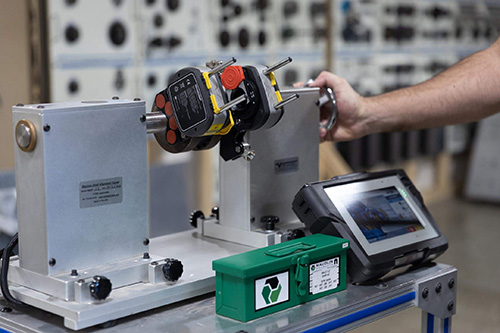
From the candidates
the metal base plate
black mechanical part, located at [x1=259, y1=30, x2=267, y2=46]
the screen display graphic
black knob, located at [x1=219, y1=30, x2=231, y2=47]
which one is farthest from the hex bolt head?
black mechanical part, located at [x1=259, y1=30, x2=267, y2=46]

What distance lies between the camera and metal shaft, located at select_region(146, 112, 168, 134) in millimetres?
1280

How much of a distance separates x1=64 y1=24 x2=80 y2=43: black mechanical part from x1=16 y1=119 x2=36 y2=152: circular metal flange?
2.11 metres

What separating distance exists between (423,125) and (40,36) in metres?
1.97

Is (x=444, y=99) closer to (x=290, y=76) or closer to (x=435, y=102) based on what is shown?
(x=435, y=102)

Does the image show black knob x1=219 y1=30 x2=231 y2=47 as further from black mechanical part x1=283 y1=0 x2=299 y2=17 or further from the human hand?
the human hand

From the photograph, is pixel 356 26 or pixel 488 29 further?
pixel 488 29

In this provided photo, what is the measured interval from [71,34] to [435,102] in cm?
194

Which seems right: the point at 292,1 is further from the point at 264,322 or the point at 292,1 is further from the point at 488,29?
the point at 264,322

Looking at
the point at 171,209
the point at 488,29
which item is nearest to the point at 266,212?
the point at 171,209

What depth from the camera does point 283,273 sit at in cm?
119

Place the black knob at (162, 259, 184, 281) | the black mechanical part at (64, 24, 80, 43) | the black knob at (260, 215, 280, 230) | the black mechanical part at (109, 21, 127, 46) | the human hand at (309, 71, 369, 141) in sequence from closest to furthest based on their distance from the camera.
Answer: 1. the black knob at (162, 259, 184, 281)
2. the black knob at (260, 215, 280, 230)
3. the human hand at (309, 71, 369, 141)
4. the black mechanical part at (64, 24, 80, 43)
5. the black mechanical part at (109, 21, 127, 46)

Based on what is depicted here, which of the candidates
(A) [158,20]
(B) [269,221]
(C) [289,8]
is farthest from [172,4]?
(B) [269,221]

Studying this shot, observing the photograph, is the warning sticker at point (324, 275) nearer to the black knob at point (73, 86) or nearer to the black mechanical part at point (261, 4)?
the black knob at point (73, 86)

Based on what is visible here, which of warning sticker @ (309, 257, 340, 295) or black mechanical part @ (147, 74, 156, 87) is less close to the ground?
black mechanical part @ (147, 74, 156, 87)
